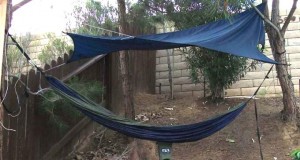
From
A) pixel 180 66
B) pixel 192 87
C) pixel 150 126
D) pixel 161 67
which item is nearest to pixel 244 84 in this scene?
pixel 192 87

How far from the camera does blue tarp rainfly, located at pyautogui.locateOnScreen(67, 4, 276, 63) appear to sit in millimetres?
3680

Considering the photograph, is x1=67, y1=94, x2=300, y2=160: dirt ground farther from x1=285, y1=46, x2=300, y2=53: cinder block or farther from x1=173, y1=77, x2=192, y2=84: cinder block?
x1=285, y1=46, x2=300, y2=53: cinder block

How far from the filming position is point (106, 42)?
153 inches

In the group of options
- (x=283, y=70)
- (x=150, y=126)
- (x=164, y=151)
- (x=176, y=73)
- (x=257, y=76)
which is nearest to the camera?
(x=150, y=126)

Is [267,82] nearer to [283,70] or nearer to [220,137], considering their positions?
[283,70]

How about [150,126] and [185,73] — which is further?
[185,73]

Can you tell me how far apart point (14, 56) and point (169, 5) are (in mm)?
2482

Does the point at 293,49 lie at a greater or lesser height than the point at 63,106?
greater

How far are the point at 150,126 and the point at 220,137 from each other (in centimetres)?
160

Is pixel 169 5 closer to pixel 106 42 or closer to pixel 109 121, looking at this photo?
pixel 106 42

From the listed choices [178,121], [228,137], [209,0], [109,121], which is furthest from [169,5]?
[109,121]

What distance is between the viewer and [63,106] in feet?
13.9

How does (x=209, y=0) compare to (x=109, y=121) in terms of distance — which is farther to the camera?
(x=209, y=0)

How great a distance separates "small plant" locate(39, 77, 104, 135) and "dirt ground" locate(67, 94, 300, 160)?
471 mm
